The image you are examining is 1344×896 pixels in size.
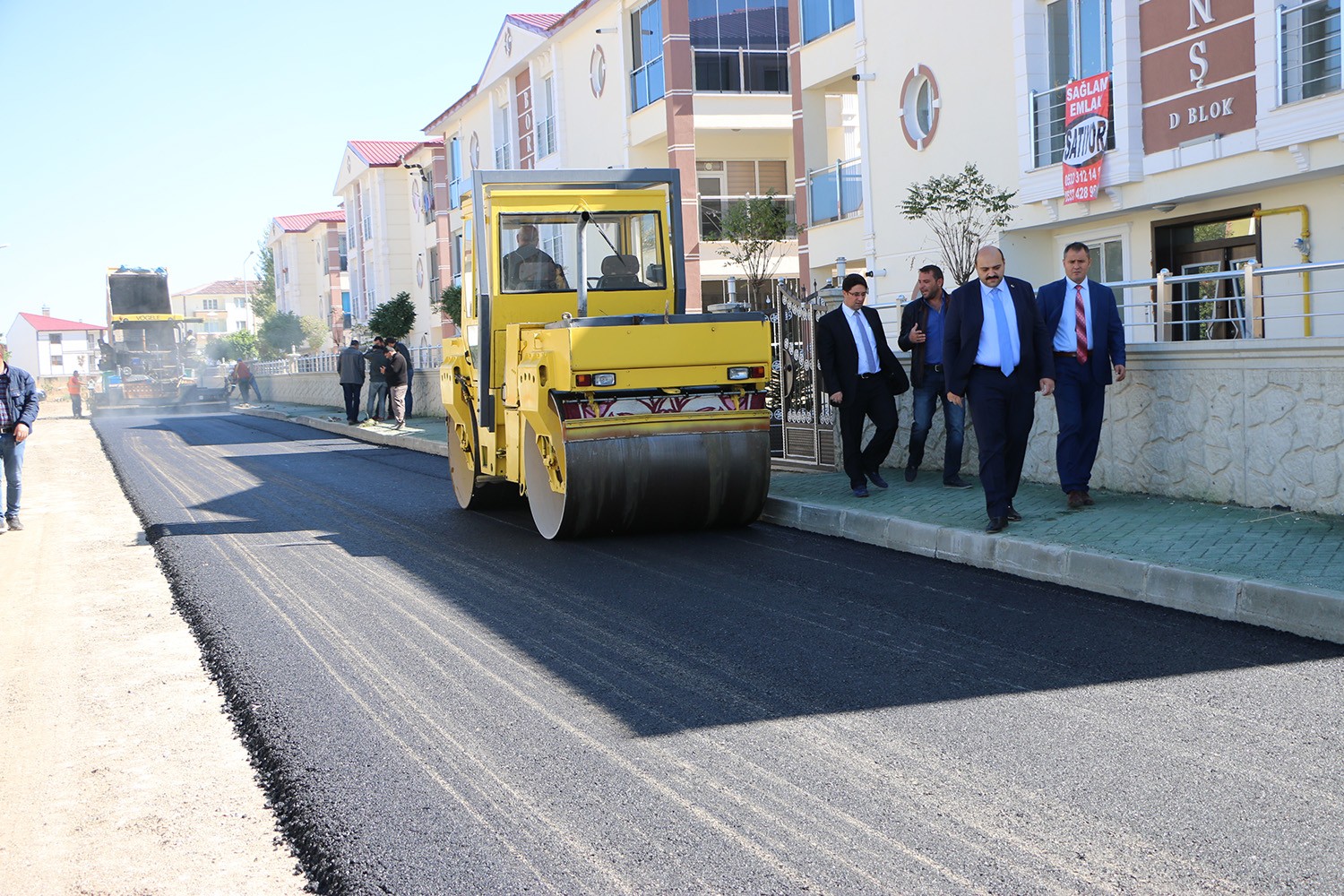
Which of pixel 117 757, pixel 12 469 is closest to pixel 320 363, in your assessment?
pixel 12 469

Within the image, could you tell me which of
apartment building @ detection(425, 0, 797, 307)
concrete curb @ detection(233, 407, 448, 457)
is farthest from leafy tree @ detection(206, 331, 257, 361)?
apartment building @ detection(425, 0, 797, 307)

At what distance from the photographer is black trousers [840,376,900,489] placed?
11016mm

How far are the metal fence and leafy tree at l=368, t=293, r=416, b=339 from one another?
64 centimetres

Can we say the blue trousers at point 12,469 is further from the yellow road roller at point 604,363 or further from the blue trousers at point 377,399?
the blue trousers at point 377,399

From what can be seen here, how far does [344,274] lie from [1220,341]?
68.7 m

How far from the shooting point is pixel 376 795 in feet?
14.7

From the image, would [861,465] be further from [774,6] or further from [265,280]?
[265,280]

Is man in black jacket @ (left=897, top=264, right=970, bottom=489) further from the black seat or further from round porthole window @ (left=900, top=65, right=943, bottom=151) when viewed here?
round porthole window @ (left=900, top=65, right=943, bottom=151)

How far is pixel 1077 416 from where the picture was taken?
923cm

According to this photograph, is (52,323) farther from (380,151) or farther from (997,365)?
(997,365)

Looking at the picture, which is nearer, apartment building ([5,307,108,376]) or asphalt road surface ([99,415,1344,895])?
asphalt road surface ([99,415,1344,895])

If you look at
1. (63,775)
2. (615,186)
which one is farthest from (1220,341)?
(63,775)

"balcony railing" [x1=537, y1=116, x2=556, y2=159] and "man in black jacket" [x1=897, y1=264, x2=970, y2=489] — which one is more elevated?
"balcony railing" [x1=537, y1=116, x2=556, y2=159]

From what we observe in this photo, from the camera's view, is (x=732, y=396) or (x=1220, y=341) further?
(x=732, y=396)
